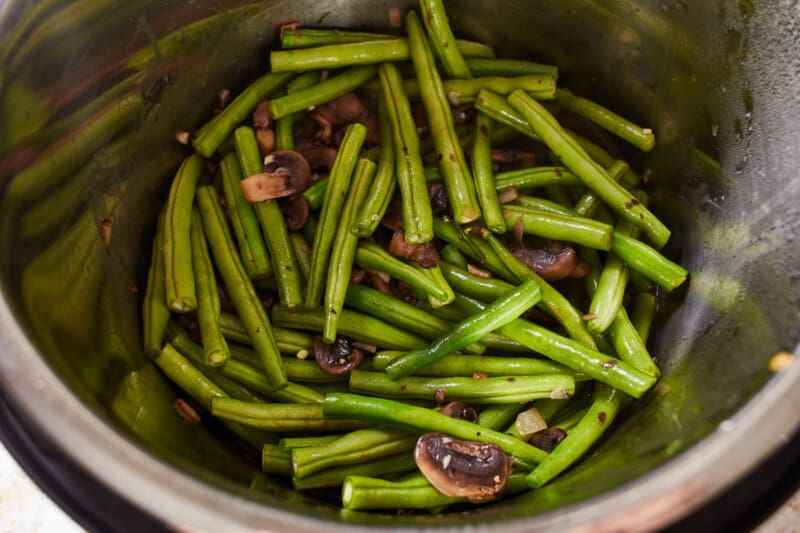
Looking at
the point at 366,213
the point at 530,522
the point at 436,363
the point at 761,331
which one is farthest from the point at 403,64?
the point at 530,522

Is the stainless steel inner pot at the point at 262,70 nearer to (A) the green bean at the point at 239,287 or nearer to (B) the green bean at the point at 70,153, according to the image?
(B) the green bean at the point at 70,153

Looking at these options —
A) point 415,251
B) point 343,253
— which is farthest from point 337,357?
point 415,251

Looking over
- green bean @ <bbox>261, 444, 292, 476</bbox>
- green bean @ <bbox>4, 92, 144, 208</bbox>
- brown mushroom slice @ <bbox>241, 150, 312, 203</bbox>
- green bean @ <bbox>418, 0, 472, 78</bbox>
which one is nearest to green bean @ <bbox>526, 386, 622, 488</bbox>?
green bean @ <bbox>261, 444, 292, 476</bbox>

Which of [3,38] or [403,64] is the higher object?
[3,38]

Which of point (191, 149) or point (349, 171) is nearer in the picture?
point (349, 171)

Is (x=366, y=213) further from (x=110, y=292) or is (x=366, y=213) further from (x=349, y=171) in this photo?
(x=110, y=292)

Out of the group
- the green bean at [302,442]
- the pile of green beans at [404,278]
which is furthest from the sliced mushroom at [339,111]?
the green bean at [302,442]

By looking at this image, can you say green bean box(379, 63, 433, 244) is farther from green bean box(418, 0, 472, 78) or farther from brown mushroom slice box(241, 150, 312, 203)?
brown mushroom slice box(241, 150, 312, 203)
